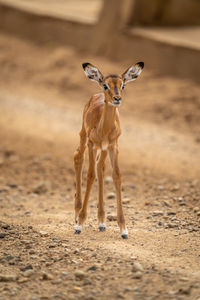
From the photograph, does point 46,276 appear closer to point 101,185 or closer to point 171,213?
point 101,185

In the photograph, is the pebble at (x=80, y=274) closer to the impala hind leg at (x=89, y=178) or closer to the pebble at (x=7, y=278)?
the pebble at (x=7, y=278)

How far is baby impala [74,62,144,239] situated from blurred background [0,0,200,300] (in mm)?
424

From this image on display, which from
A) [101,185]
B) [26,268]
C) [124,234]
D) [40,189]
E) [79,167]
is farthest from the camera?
[40,189]

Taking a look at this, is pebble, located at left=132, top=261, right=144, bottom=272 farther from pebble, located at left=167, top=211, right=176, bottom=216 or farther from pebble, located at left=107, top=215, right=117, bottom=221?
pebble, located at left=167, top=211, right=176, bottom=216

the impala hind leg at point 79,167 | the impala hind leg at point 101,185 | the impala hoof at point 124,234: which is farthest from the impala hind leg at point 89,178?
the impala hoof at point 124,234

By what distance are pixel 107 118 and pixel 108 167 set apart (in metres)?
5.20

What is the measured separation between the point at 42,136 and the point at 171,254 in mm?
8128

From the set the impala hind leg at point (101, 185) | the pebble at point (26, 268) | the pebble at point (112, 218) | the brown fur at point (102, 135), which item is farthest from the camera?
the pebble at point (112, 218)

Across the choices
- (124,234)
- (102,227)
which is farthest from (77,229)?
(124,234)

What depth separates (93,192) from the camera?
1212 centimetres

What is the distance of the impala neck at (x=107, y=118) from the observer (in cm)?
820

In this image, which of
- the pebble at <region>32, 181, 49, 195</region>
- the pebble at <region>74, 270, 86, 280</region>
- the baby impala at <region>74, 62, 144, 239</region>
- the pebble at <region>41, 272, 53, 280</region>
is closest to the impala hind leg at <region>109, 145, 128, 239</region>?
the baby impala at <region>74, 62, 144, 239</region>

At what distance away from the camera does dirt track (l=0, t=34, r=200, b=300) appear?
7.22 m

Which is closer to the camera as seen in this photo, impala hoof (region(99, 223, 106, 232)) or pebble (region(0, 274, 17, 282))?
pebble (region(0, 274, 17, 282))
